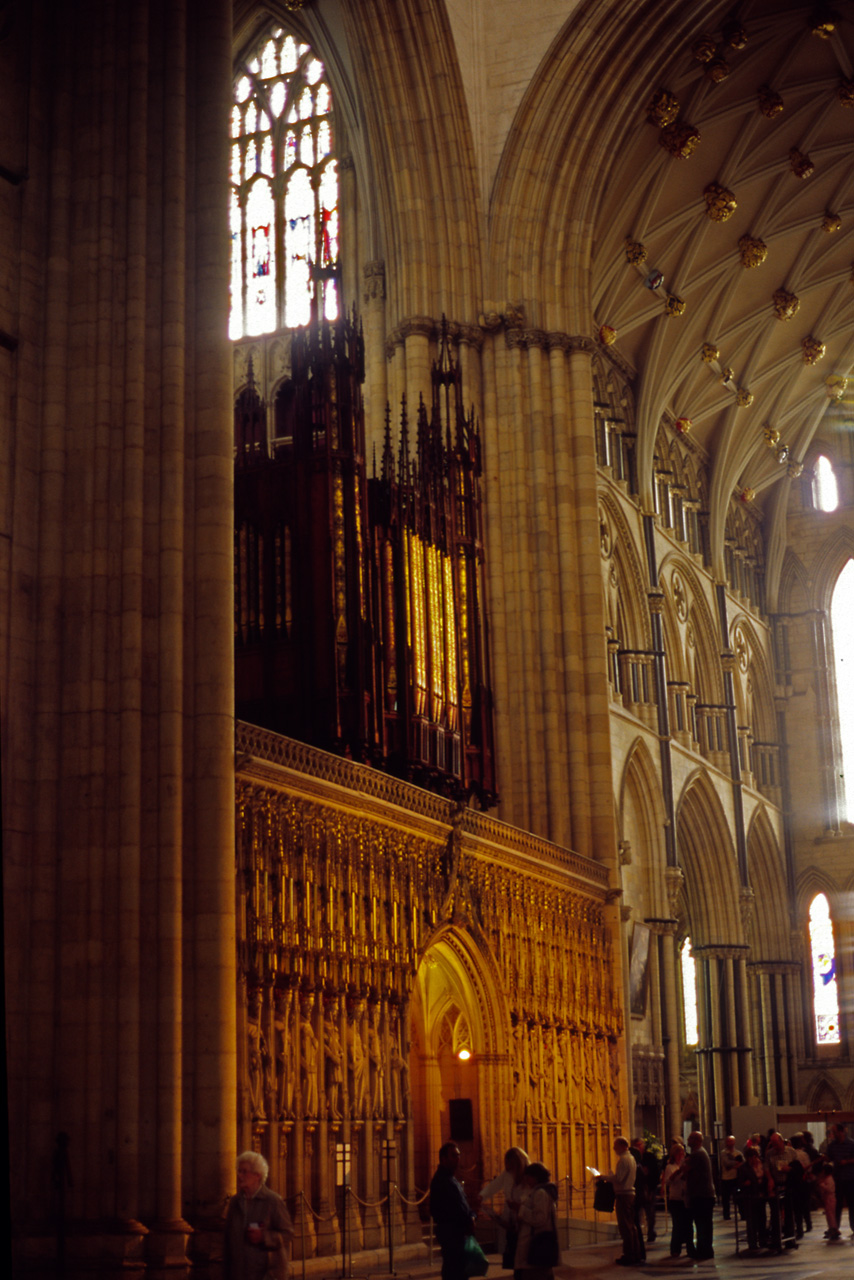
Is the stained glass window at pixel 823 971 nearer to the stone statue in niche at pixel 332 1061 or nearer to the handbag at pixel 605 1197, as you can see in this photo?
the handbag at pixel 605 1197

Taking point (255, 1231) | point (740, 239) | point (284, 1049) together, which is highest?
point (740, 239)

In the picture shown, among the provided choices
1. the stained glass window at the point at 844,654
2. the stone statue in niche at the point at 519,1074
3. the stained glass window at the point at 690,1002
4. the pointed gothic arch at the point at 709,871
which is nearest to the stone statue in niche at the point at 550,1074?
the stone statue in niche at the point at 519,1074

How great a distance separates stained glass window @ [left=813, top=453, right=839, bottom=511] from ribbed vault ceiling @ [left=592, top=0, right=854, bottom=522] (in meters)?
1.25

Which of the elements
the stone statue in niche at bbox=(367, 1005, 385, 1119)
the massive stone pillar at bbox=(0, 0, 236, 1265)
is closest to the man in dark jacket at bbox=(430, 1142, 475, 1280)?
the massive stone pillar at bbox=(0, 0, 236, 1265)

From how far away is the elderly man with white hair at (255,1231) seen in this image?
6812 millimetres

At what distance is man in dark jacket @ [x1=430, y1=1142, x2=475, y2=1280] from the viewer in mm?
8898

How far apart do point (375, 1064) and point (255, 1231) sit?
6891 mm

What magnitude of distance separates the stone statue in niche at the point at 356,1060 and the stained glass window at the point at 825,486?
25.8 meters

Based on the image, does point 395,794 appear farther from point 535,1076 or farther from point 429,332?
point 429,332

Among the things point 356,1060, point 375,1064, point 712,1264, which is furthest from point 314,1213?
point 712,1264

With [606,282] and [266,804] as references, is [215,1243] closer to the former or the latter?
[266,804]

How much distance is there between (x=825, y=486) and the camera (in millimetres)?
36656

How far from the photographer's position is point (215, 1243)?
10.2 meters

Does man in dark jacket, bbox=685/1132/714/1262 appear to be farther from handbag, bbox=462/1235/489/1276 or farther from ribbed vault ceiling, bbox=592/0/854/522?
ribbed vault ceiling, bbox=592/0/854/522
